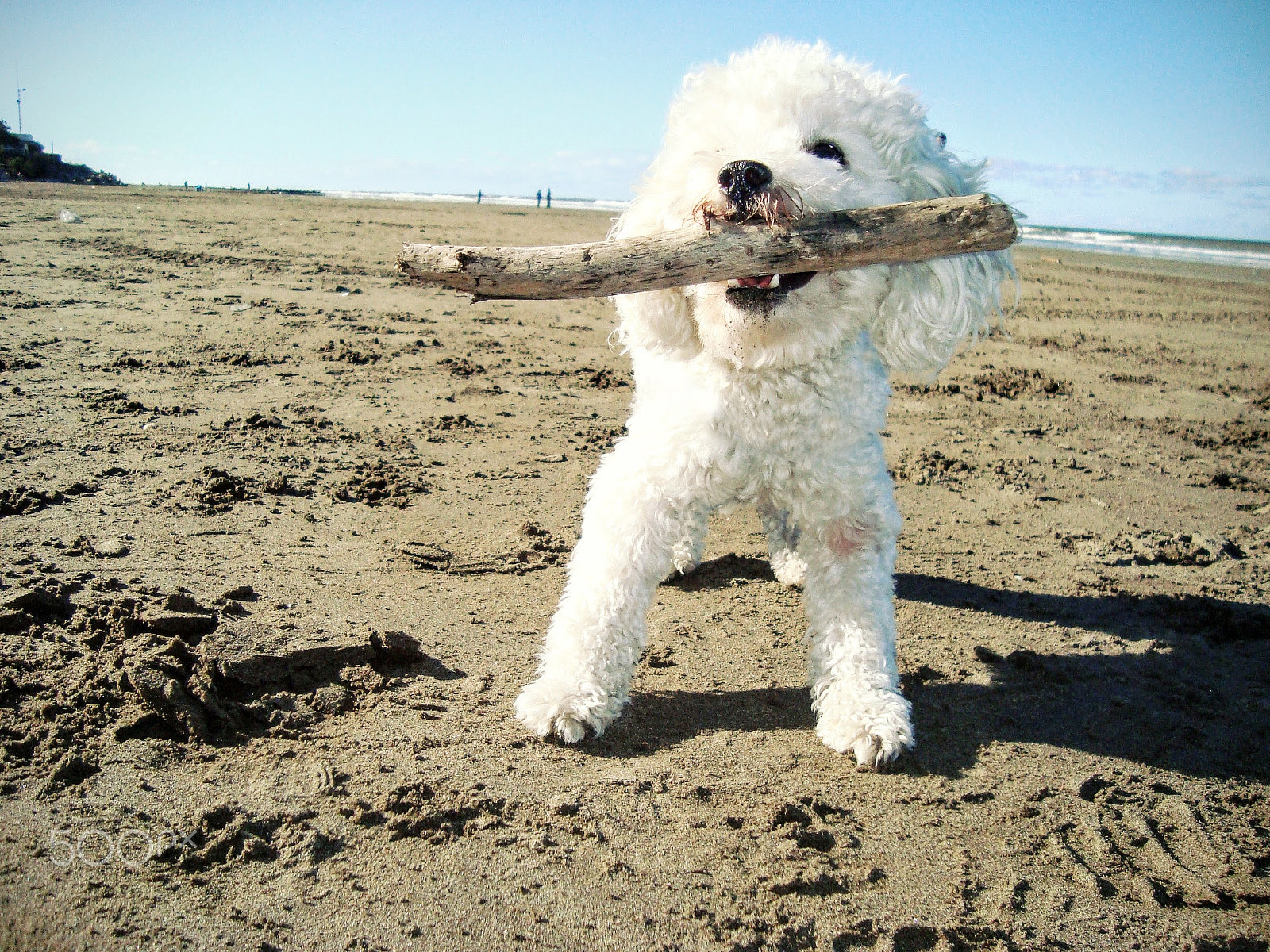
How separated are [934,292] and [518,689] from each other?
5.82 ft

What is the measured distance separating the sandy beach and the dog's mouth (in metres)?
1.29

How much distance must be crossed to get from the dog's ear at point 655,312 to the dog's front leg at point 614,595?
35 centimetres

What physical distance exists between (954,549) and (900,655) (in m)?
1.22

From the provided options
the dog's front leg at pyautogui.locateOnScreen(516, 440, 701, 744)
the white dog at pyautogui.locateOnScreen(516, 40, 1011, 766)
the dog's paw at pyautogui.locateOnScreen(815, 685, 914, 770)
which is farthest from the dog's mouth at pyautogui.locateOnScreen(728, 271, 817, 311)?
the dog's paw at pyautogui.locateOnScreen(815, 685, 914, 770)

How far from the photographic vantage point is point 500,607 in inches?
131

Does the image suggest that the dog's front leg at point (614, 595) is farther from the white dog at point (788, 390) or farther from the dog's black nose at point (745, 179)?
the dog's black nose at point (745, 179)

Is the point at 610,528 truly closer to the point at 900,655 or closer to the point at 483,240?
the point at 900,655

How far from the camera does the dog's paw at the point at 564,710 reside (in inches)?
96.4

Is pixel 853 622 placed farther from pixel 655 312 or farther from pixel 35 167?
pixel 35 167

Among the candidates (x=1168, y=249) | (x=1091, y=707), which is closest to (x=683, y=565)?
(x=1091, y=707)

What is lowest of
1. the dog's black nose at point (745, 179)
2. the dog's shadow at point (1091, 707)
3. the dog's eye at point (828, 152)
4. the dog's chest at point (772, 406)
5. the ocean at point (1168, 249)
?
the dog's shadow at point (1091, 707)

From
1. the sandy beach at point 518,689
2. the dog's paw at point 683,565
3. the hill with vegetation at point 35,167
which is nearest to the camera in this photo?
the sandy beach at point 518,689

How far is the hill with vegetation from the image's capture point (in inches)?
1286

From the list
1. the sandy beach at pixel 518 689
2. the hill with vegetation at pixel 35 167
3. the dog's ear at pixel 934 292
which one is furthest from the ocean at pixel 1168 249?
the hill with vegetation at pixel 35 167
